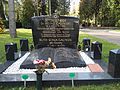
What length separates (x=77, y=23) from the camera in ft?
37.0

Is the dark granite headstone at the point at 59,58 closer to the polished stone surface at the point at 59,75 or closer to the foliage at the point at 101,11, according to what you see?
the polished stone surface at the point at 59,75

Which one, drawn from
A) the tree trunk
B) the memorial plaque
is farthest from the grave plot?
the tree trunk

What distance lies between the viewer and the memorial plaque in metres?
11.3

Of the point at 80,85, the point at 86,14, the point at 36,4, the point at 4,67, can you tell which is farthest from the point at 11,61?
the point at 86,14

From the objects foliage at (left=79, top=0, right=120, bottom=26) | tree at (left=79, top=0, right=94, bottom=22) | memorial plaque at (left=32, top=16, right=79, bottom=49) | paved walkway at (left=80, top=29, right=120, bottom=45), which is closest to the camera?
memorial plaque at (left=32, top=16, right=79, bottom=49)

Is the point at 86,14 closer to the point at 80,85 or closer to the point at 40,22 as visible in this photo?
the point at 40,22

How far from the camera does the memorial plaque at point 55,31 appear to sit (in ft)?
37.1

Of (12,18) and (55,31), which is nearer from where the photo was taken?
(55,31)

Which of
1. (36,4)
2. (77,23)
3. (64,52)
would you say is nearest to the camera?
(64,52)

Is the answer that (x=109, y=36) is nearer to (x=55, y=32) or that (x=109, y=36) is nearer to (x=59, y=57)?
(x=55, y=32)

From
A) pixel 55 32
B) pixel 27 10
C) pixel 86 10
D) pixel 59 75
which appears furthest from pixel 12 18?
pixel 86 10

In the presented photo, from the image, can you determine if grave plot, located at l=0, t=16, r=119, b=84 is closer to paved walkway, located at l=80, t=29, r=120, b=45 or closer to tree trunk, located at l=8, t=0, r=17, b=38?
tree trunk, located at l=8, t=0, r=17, b=38

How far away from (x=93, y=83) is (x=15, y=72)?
2575 millimetres

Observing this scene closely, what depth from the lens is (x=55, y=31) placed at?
1138 cm
